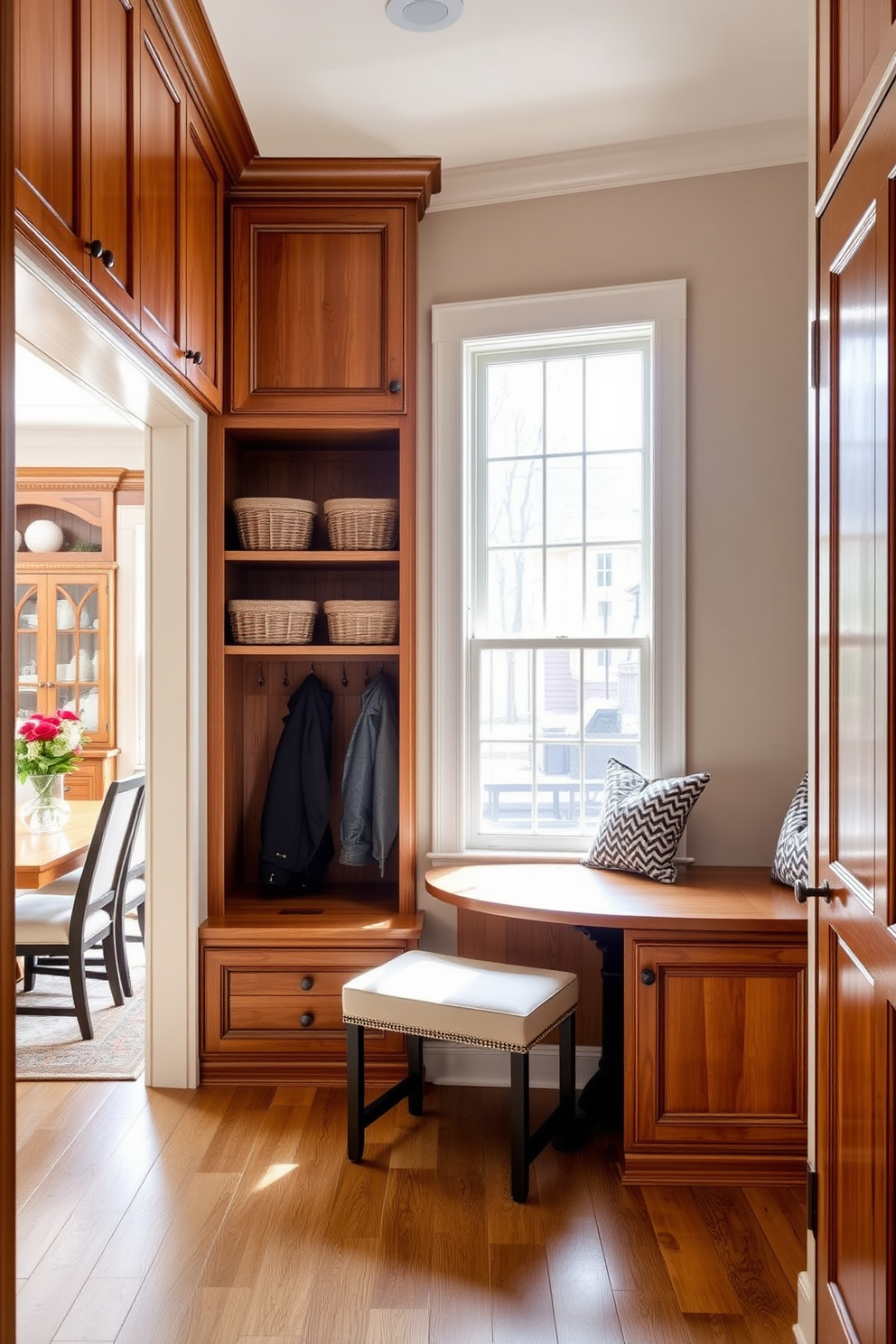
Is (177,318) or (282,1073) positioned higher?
(177,318)

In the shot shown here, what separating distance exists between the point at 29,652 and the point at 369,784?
12.9 ft

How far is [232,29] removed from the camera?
2521mm

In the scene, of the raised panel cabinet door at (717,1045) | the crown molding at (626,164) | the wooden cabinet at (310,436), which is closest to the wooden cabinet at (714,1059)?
the raised panel cabinet door at (717,1045)

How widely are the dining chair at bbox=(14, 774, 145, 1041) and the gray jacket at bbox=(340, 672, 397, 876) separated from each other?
89 cm

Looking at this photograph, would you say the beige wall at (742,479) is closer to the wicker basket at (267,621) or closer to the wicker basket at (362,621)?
the wicker basket at (362,621)

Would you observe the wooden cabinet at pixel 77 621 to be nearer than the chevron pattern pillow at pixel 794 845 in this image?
No

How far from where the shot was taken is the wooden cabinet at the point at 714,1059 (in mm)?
2566

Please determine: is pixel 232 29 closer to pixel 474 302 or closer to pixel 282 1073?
pixel 474 302

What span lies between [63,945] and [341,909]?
1.15 m

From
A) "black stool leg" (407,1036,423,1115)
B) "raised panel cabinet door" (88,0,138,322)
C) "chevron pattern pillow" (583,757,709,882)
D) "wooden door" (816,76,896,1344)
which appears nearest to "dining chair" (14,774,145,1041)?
"black stool leg" (407,1036,423,1115)

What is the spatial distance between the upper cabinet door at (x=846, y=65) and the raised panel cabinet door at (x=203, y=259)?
1.67 metres

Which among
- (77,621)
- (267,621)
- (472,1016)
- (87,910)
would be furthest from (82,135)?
(77,621)

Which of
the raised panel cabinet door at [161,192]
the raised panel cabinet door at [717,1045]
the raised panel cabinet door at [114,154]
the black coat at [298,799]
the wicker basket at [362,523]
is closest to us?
the raised panel cabinet door at [114,154]

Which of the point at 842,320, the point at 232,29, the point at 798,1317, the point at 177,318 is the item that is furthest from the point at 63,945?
the point at 842,320
